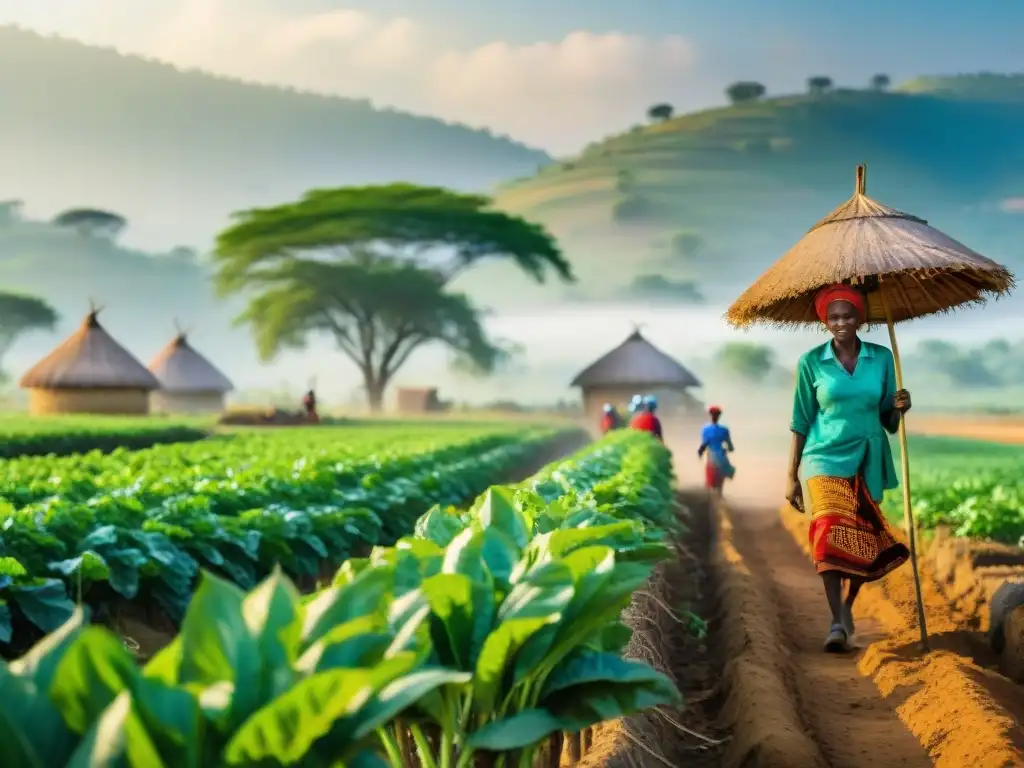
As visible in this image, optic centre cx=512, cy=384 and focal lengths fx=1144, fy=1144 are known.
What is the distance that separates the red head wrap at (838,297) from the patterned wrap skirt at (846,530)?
93cm

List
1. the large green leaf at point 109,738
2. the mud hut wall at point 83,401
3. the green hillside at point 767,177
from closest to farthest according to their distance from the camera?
the large green leaf at point 109,738, the mud hut wall at point 83,401, the green hillside at point 767,177

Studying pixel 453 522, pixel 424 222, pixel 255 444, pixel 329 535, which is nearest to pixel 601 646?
pixel 453 522

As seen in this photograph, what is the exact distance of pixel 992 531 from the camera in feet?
33.4

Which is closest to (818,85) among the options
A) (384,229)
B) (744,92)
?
(744,92)

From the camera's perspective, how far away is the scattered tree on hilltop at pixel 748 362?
296 ft

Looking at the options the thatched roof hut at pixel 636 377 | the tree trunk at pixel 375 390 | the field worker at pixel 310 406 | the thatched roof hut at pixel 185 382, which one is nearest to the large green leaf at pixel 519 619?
the field worker at pixel 310 406

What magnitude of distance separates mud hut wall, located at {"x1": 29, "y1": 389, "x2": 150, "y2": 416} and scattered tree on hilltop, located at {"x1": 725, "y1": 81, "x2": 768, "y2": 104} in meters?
85.2

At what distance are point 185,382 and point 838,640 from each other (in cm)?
4354

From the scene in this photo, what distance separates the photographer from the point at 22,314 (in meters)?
61.5

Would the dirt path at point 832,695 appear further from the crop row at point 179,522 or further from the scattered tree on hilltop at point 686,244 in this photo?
the scattered tree on hilltop at point 686,244

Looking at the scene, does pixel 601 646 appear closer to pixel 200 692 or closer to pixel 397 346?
pixel 200 692

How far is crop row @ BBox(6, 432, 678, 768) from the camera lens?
1.75 m

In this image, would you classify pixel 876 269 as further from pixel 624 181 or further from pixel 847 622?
pixel 624 181

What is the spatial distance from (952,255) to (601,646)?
4.34m
